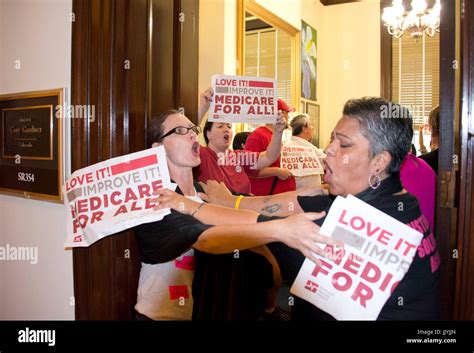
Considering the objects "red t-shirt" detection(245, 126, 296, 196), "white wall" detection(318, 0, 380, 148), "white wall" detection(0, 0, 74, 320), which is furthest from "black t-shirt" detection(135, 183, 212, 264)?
"white wall" detection(318, 0, 380, 148)

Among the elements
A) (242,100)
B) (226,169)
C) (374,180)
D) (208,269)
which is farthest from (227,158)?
(374,180)

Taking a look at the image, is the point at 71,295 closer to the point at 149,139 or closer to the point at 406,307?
the point at 149,139

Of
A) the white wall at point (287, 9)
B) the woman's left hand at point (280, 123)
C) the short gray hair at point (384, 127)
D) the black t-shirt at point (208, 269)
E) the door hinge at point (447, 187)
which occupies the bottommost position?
the black t-shirt at point (208, 269)

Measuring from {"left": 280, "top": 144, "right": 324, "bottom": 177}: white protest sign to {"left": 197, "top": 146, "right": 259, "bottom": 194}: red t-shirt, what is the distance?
844 mm

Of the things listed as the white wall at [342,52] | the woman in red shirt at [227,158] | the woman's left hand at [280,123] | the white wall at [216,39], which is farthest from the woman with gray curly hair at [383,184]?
the white wall at [342,52]

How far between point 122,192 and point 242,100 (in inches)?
32.4

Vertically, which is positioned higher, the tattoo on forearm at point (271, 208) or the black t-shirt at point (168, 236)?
the tattoo on forearm at point (271, 208)

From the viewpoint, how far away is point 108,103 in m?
1.69

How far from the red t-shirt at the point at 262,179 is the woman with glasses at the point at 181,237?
138cm

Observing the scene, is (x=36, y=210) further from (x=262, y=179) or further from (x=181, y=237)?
(x=262, y=179)

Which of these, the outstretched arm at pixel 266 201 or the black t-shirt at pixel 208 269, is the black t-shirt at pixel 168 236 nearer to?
the black t-shirt at pixel 208 269

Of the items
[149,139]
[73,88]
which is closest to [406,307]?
[149,139]

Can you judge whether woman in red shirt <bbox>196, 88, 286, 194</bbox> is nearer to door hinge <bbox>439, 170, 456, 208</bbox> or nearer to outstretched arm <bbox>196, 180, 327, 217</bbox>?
outstretched arm <bbox>196, 180, 327, 217</bbox>

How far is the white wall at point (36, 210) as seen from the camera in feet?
5.90
